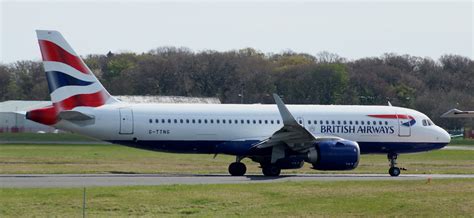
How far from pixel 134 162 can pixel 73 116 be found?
12.1 meters

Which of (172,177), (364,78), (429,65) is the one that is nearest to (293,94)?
(364,78)

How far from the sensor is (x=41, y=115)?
3591 cm

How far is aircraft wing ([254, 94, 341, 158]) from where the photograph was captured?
35031 millimetres

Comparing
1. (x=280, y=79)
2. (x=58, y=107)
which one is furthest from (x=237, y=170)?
(x=280, y=79)

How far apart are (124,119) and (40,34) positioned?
414 centimetres

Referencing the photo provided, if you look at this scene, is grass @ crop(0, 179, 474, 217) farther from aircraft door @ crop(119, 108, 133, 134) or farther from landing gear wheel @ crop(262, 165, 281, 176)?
aircraft door @ crop(119, 108, 133, 134)

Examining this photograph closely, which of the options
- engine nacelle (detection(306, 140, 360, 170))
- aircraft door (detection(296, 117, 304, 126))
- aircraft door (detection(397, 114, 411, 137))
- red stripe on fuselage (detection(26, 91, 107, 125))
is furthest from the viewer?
aircraft door (detection(397, 114, 411, 137))

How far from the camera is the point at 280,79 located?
9781cm

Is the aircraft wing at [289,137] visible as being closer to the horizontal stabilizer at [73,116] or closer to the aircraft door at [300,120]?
the aircraft door at [300,120]

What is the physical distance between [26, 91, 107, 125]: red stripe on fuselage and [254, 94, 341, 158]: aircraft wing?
6184 mm

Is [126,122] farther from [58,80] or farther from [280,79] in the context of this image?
[280,79]

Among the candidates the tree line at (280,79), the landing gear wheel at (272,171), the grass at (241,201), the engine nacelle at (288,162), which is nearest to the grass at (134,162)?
the landing gear wheel at (272,171)

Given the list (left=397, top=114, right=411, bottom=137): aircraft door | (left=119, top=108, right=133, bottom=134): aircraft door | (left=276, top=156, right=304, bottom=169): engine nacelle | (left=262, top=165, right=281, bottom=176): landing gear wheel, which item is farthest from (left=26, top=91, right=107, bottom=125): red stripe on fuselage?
(left=397, top=114, right=411, bottom=137): aircraft door

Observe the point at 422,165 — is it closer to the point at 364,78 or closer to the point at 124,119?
the point at 124,119
